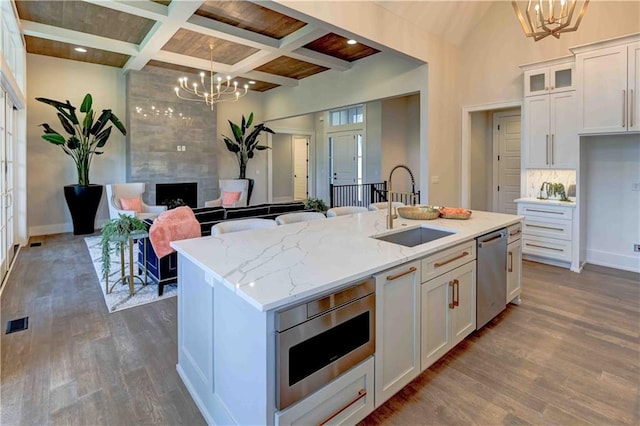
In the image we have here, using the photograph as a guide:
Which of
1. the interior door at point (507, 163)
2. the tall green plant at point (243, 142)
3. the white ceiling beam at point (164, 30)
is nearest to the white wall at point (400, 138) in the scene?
the interior door at point (507, 163)

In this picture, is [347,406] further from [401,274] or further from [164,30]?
[164,30]

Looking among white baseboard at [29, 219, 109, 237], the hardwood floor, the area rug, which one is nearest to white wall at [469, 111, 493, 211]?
the hardwood floor

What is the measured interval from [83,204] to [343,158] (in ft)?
20.5

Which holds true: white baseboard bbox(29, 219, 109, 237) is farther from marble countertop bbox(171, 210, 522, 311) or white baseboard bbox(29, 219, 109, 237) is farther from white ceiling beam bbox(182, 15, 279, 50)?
marble countertop bbox(171, 210, 522, 311)

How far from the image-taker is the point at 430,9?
194 inches

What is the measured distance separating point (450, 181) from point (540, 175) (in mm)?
1282

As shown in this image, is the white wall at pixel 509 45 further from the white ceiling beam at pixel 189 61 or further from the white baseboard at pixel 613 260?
the white ceiling beam at pixel 189 61

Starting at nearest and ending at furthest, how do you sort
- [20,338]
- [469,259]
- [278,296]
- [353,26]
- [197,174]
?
[278,296]
[469,259]
[20,338]
[353,26]
[197,174]

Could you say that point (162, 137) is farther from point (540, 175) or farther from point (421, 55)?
point (540, 175)

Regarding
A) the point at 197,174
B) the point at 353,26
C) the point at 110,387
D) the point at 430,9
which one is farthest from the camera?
the point at 197,174

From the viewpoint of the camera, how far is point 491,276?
2.87 m

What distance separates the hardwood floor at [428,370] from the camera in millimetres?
1951

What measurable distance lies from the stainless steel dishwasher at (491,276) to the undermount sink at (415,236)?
1.00ft

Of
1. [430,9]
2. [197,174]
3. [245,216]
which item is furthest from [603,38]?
[197,174]
